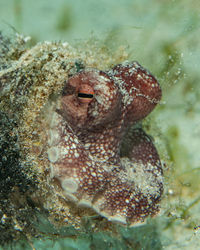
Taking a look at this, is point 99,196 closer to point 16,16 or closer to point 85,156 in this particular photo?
point 85,156

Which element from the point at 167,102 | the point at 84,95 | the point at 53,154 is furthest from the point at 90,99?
the point at 167,102

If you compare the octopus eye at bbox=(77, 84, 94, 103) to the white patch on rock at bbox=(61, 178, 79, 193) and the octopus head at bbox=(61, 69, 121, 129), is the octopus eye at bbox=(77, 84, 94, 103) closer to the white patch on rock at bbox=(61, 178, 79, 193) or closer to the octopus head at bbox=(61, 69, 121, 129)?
the octopus head at bbox=(61, 69, 121, 129)

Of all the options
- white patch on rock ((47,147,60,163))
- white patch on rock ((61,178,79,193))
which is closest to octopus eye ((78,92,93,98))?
white patch on rock ((47,147,60,163))

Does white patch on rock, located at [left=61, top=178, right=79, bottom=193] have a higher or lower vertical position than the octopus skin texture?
lower

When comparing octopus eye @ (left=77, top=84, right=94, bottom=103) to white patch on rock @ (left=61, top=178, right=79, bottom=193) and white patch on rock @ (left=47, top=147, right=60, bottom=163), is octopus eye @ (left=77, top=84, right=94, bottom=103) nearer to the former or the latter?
white patch on rock @ (left=47, top=147, right=60, bottom=163)

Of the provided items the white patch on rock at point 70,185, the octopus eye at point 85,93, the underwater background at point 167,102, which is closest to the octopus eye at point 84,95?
the octopus eye at point 85,93

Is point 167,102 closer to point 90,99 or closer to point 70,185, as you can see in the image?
point 90,99

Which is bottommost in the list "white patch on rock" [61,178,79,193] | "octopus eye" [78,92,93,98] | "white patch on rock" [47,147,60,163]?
"white patch on rock" [61,178,79,193]

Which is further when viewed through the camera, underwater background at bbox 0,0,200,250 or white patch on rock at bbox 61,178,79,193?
underwater background at bbox 0,0,200,250
